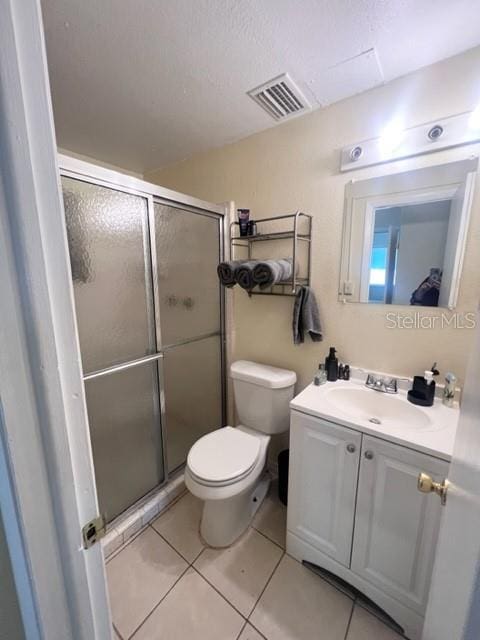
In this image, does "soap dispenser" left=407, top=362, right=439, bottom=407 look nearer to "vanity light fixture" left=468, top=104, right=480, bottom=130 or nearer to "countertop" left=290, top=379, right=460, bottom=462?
"countertop" left=290, top=379, right=460, bottom=462

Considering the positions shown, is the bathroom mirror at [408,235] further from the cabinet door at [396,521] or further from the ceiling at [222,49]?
the cabinet door at [396,521]

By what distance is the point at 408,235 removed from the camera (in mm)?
1293

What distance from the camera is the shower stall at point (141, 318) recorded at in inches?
49.0

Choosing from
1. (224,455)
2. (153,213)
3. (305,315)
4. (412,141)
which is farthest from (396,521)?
(153,213)

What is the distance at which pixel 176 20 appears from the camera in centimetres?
95

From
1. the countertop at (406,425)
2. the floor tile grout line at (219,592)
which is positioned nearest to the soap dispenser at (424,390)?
the countertop at (406,425)

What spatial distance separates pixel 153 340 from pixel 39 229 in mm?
1231

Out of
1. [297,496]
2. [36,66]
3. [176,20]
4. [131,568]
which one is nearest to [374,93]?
[176,20]

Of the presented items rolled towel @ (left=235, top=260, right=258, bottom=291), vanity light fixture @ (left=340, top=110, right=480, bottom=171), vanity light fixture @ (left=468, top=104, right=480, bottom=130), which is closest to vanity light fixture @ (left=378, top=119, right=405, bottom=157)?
vanity light fixture @ (left=340, top=110, right=480, bottom=171)

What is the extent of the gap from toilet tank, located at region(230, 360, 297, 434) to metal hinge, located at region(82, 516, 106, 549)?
1.14 meters

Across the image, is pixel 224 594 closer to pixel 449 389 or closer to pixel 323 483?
pixel 323 483

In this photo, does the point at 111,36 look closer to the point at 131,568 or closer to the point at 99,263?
the point at 99,263

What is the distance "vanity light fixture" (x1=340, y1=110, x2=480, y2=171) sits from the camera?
110 centimetres

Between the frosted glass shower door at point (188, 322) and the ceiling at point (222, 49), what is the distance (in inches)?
21.1
